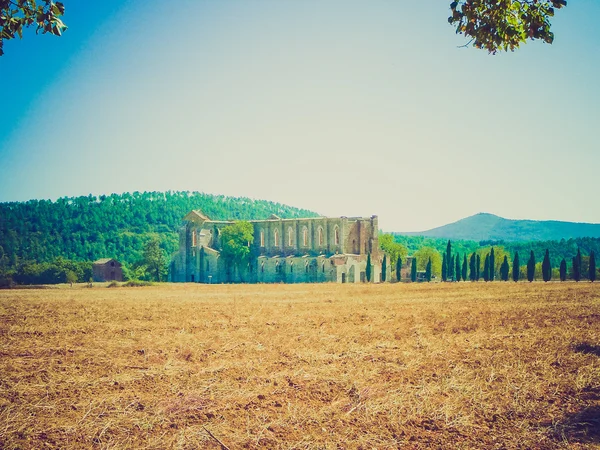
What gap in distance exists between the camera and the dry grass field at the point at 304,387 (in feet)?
20.7

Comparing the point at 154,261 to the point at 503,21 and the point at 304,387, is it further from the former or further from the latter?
the point at 503,21

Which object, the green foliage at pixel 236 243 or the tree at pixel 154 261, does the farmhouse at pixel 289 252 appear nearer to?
the green foliage at pixel 236 243

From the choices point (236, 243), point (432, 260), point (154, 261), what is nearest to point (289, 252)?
point (236, 243)

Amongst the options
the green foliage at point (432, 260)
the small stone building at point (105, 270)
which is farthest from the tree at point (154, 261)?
the green foliage at point (432, 260)

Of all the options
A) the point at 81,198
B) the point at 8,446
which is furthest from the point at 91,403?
the point at 81,198

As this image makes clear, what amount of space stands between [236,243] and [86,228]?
201 ft

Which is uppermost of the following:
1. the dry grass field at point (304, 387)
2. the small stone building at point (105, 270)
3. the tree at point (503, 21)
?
the tree at point (503, 21)

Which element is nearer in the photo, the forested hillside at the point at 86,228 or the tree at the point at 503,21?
the tree at the point at 503,21

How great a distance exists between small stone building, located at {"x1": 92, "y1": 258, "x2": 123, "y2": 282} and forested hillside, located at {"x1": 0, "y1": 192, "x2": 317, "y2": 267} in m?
8.64

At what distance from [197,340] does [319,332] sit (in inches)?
142

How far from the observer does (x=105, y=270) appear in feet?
265

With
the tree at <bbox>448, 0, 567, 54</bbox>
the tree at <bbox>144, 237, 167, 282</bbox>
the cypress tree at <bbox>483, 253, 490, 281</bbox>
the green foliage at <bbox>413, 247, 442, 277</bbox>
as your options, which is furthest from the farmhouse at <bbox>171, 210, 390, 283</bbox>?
the tree at <bbox>448, 0, 567, 54</bbox>

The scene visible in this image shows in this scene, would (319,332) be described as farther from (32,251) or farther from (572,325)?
(32,251)

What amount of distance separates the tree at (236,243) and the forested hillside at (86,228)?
2036 cm
